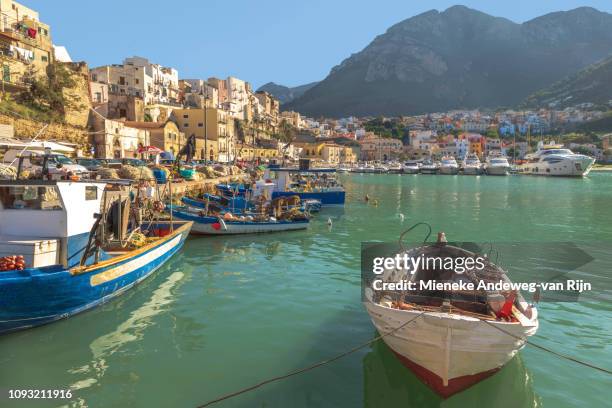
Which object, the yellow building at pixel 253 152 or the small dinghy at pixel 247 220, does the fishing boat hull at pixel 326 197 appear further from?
the yellow building at pixel 253 152

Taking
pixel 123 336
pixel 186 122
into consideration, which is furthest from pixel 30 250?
pixel 186 122

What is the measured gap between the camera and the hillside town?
3881cm

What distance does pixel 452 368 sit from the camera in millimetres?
6145

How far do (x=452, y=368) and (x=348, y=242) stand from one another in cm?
1356

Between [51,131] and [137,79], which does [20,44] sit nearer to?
[51,131]

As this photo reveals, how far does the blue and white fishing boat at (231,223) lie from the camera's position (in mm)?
19688

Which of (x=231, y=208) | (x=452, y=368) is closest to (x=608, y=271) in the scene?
(x=452, y=368)

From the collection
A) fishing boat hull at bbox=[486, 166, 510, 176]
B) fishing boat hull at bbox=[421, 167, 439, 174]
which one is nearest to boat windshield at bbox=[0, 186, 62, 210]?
fishing boat hull at bbox=[486, 166, 510, 176]

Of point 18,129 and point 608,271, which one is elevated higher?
point 18,129

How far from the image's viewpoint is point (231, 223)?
2027cm

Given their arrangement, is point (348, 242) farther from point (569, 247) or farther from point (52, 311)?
point (52, 311)

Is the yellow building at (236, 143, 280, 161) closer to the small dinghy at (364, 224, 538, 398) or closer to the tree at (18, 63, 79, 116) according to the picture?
the tree at (18, 63, 79, 116)

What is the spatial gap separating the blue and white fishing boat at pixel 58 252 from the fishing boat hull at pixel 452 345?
7149mm

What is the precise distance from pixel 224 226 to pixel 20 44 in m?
33.4
